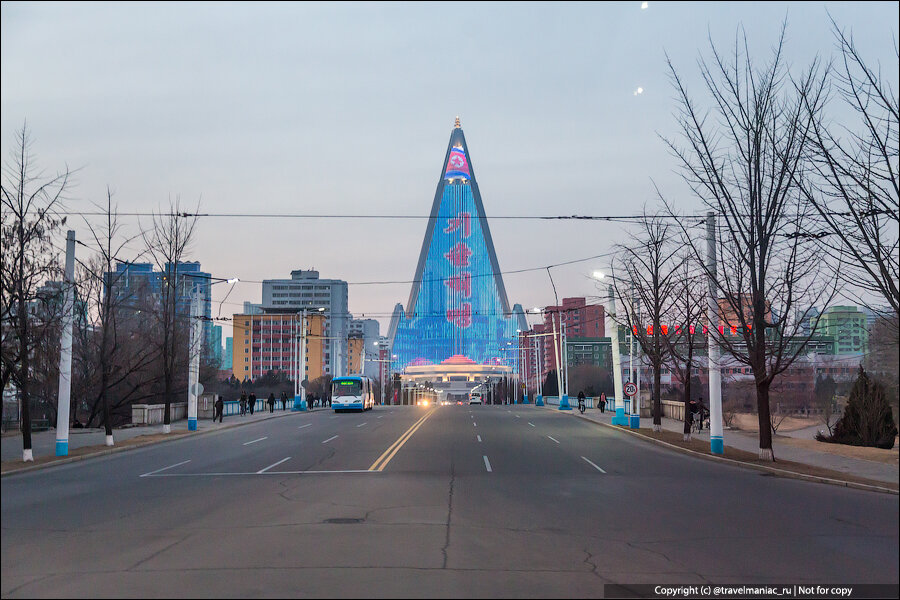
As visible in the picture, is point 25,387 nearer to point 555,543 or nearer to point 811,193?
point 555,543

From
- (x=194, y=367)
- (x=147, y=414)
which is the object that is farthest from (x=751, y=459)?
(x=147, y=414)

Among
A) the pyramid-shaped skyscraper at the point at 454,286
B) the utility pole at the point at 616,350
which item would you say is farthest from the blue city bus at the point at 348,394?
the pyramid-shaped skyscraper at the point at 454,286

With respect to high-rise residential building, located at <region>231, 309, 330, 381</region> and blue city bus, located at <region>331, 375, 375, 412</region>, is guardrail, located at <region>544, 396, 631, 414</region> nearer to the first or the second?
blue city bus, located at <region>331, 375, 375, 412</region>

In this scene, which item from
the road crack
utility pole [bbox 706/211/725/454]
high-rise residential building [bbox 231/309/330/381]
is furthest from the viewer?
high-rise residential building [bbox 231/309/330/381]

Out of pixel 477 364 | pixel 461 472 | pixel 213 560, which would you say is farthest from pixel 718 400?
pixel 477 364

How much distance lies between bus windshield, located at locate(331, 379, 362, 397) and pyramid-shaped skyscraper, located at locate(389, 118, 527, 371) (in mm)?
118282

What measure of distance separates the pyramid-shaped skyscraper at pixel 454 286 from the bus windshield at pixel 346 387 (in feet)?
388

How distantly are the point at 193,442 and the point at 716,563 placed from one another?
25172 millimetres

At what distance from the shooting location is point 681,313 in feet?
103

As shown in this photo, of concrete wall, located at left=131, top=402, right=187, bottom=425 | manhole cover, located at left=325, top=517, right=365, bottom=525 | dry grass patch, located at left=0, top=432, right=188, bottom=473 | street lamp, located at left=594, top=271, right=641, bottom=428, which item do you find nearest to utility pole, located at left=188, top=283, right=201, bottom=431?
dry grass patch, located at left=0, top=432, right=188, bottom=473

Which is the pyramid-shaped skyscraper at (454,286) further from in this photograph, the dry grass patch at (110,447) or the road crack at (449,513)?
the road crack at (449,513)

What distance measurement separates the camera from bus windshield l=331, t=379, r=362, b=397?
59219 millimetres

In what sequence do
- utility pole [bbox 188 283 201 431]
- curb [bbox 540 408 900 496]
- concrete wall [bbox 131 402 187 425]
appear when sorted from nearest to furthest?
curb [bbox 540 408 900 496] < utility pole [bbox 188 283 201 431] < concrete wall [bbox 131 402 187 425]

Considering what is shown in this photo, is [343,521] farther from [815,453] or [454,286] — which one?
[454,286]
